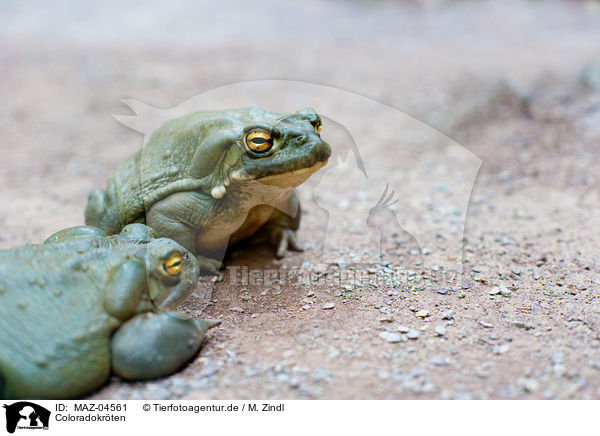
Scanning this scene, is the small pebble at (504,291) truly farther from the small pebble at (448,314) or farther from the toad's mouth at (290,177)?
the toad's mouth at (290,177)

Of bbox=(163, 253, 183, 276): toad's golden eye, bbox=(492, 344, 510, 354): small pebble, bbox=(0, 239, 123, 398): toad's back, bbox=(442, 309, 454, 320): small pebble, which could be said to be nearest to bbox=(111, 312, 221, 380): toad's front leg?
bbox=(0, 239, 123, 398): toad's back

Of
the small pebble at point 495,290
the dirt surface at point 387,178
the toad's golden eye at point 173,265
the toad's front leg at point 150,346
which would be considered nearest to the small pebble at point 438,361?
the dirt surface at point 387,178
